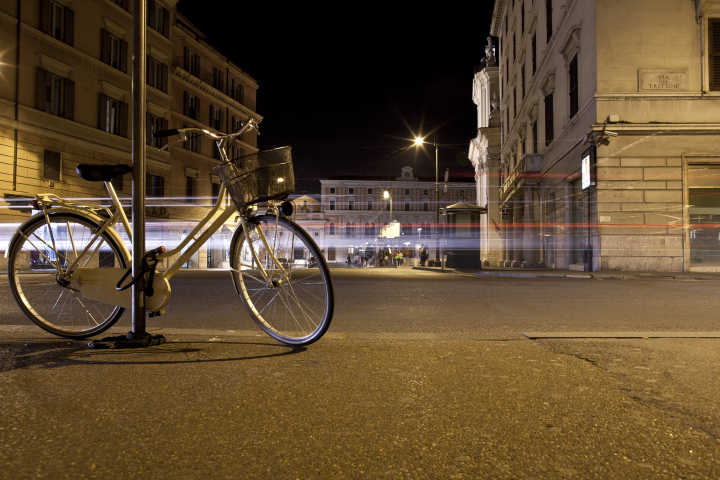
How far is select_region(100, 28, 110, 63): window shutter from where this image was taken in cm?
2497

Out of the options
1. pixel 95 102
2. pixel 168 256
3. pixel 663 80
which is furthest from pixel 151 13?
pixel 168 256

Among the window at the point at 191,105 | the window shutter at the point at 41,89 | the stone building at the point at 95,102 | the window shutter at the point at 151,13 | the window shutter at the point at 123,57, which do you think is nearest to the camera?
the stone building at the point at 95,102

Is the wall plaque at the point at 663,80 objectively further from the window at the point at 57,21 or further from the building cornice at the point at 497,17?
the building cornice at the point at 497,17

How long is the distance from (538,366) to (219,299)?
18.9 feet

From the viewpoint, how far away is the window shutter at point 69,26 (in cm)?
2280

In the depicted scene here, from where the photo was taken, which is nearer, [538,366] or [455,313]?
[538,366]

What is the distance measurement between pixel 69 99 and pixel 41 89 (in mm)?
1574

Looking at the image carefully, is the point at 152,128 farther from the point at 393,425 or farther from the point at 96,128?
the point at 393,425

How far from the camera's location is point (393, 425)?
2008 millimetres

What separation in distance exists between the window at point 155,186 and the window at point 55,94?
665 centimetres

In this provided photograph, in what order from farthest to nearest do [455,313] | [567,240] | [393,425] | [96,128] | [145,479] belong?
[96,128]
[567,240]
[455,313]
[393,425]
[145,479]

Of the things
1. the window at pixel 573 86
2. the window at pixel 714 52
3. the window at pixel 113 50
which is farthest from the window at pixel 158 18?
the window at pixel 714 52

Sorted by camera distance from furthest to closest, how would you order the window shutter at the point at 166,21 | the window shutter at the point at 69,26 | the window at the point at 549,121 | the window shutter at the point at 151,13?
1. the window shutter at the point at 166,21
2. the window shutter at the point at 151,13
3. the window at the point at 549,121
4. the window shutter at the point at 69,26

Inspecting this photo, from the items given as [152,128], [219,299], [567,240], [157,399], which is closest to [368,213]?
[152,128]
